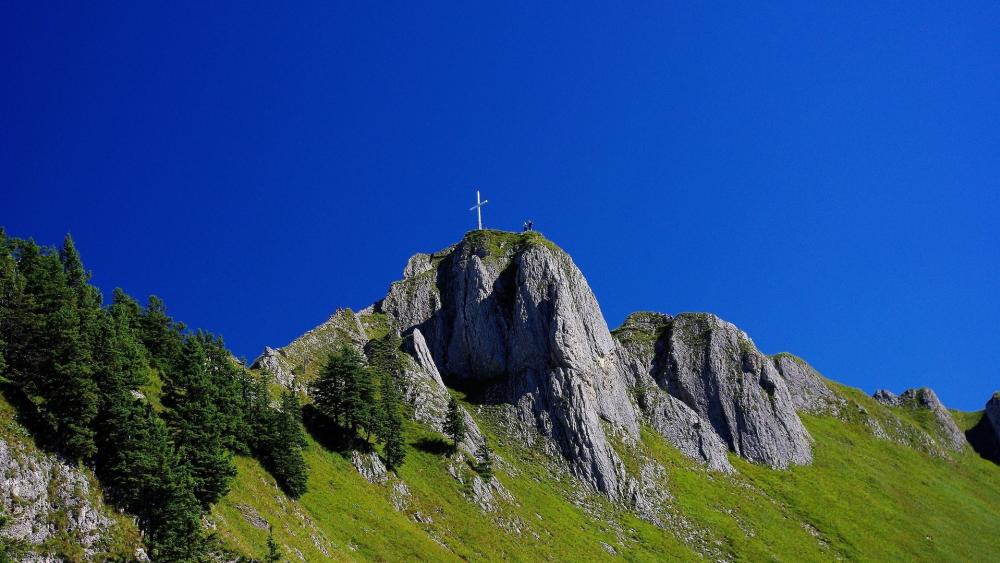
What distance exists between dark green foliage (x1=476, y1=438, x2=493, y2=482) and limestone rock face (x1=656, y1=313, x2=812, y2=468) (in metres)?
57.2

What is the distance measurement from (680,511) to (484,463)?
106 ft

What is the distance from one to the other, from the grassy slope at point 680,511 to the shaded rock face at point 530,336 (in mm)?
5824

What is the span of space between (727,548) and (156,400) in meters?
76.2

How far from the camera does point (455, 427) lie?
302 ft

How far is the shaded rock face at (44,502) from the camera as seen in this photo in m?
39.8

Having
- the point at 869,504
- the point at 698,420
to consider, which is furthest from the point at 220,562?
the point at 869,504

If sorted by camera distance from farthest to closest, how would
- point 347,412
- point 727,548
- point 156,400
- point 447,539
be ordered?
point 727,548, point 347,412, point 447,539, point 156,400

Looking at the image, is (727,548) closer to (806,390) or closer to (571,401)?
(571,401)

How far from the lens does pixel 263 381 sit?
261 ft

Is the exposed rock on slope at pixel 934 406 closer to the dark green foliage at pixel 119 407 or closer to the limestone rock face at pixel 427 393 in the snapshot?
the limestone rock face at pixel 427 393

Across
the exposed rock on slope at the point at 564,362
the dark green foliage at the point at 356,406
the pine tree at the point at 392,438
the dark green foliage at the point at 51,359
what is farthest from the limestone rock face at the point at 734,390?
the dark green foliage at the point at 51,359

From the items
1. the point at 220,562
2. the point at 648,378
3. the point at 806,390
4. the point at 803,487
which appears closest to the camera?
the point at 220,562

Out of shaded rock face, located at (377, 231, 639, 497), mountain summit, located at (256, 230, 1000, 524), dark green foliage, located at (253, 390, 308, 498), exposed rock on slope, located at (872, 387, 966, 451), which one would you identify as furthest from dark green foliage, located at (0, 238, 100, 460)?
exposed rock on slope, located at (872, 387, 966, 451)

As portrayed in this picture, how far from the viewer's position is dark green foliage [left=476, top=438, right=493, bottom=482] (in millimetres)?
89938
